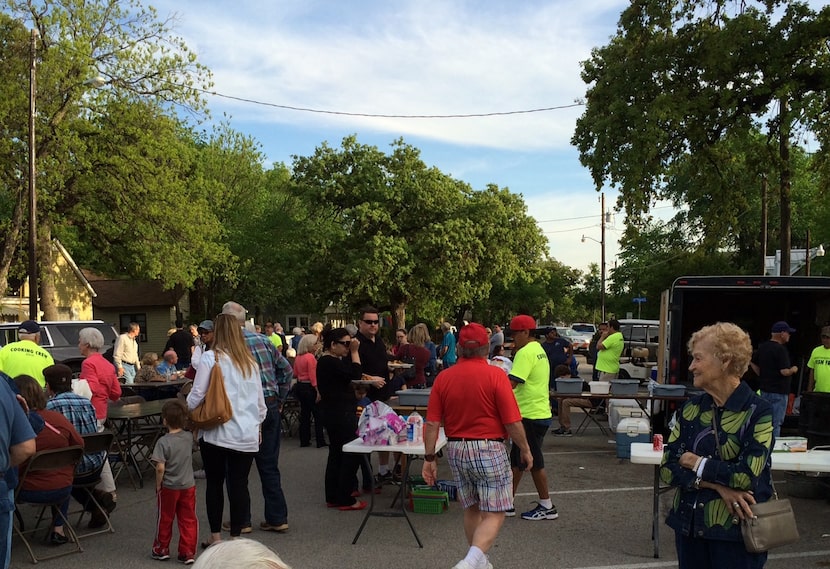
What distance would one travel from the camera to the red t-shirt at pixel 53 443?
6.11m

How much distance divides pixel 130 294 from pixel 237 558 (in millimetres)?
54327

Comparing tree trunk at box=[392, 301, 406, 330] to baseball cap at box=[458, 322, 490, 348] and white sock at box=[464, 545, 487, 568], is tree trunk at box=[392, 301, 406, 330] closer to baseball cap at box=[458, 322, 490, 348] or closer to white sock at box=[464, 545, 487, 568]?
baseball cap at box=[458, 322, 490, 348]

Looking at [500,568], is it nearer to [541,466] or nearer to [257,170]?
[541,466]

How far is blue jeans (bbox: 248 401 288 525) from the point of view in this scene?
22.1ft

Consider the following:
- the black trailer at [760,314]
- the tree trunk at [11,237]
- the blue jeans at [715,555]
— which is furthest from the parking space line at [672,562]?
the tree trunk at [11,237]

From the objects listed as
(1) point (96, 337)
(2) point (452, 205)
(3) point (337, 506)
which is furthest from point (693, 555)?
(2) point (452, 205)

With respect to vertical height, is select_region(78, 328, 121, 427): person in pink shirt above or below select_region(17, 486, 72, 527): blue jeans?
above

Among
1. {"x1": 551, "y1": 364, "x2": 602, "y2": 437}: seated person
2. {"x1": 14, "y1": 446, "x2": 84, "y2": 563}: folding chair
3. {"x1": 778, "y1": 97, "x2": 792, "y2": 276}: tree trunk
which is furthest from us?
{"x1": 778, "y1": 97, "x2": 792, "y2": 276}: tree trunk

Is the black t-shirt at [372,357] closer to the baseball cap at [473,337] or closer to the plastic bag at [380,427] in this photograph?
the plastic bag at [380,427]

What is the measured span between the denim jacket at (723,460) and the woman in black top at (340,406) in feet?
14.1

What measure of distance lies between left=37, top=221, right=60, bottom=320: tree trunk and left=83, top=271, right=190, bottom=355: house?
19.8 metres

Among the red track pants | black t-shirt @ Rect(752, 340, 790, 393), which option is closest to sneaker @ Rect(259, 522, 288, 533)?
the red track pants

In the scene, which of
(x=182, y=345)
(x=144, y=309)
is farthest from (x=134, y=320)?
(x=182, y=345)

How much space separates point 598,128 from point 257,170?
1396 inches
